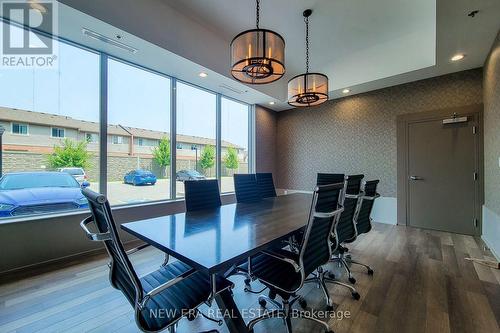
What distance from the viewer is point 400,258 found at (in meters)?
2.78

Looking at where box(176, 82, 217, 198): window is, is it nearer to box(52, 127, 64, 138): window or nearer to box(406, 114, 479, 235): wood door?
box(52, 127, 64, 138): window

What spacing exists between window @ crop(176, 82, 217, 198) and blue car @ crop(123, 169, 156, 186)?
18.9 inches

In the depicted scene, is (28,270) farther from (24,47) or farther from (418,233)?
(418,233)

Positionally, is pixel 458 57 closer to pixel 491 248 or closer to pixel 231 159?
pixel 491 248

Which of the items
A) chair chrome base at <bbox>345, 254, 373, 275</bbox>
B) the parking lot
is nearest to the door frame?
chair chrome base at <bbox>345, 254, 373, 275</bbox>

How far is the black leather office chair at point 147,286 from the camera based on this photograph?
937mm

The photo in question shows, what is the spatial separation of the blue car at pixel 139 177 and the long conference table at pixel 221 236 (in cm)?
183

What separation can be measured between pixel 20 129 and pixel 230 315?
319 centimetres

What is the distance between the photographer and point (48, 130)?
267 cm

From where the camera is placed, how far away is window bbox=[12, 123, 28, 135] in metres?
2.46

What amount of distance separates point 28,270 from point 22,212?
0.68 meters

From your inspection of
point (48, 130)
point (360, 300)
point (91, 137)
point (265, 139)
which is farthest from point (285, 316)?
point (265, 139)

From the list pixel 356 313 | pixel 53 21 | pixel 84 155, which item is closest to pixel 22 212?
pixel 84 155

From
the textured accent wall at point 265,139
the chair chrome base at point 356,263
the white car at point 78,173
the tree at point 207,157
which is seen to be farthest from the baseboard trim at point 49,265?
the textured accent wall at point 265,139
